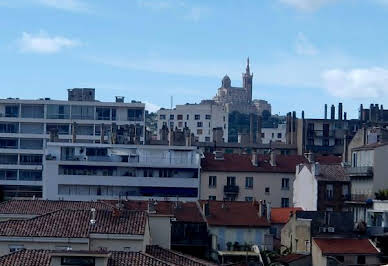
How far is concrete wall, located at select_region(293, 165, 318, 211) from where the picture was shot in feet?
313

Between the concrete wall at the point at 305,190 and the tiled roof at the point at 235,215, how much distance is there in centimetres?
773

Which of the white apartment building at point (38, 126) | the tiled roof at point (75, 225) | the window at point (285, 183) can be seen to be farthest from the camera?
the white apartment building at point (38, 126)

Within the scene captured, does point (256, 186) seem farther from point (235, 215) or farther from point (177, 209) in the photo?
point (177, 209)

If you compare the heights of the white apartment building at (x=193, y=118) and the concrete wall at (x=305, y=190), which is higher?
the white apartment building at (x=193, y=118)

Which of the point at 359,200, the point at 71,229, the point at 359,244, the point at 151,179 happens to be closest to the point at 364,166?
the point at 359,200

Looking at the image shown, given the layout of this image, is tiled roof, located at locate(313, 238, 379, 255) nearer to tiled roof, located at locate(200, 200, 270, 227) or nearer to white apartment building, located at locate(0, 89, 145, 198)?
tiled roof, located at locate(200, 200, 270, 227)

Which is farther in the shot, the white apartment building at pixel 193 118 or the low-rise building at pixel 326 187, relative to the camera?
the white apartment building at pixel 193 118

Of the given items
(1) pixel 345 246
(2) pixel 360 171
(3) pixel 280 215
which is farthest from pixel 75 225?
(2) pixel 360 171

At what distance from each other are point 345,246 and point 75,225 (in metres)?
22.8

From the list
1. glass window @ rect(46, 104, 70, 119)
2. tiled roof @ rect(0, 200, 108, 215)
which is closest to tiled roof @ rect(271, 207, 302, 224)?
tiled roof @ rect(0, 200, 108, 215)

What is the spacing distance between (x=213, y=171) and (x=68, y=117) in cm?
2724

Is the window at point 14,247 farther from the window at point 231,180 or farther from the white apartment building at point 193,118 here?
the white apartment building at point 193,118

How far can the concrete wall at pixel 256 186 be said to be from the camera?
4286 inches

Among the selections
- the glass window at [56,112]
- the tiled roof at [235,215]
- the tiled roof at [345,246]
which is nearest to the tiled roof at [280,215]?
the tiled roof at [235,215]
